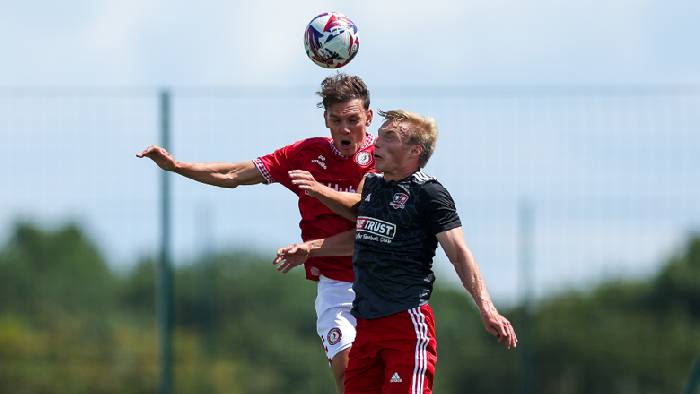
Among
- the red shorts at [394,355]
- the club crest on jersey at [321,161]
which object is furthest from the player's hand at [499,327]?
the club crest on jersey at [321,161]

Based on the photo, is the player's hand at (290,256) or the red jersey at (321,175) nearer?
the player's hand at (290,256)

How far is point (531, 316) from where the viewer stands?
14.5m

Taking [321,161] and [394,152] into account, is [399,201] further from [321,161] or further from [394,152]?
[321,161]

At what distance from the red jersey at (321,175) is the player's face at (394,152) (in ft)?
2.13

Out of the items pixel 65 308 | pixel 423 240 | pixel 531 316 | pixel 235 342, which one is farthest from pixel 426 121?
pixel 65 308

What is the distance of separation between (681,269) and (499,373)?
2046 millimetres

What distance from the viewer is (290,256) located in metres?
7.85

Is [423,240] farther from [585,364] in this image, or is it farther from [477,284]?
[585,364]

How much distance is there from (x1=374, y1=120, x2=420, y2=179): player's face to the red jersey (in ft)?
2.13

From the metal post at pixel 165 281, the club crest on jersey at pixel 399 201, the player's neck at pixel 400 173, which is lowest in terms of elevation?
the metal post at pixel 165 281

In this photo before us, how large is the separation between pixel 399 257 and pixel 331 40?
1471 mm

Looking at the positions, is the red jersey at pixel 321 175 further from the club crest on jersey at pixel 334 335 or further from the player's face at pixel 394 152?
the player's face at pixel 394 152

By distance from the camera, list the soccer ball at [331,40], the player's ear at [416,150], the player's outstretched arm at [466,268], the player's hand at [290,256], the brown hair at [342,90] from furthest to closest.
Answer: the soccer ball at [331,40] < the brown hair at [342,90] < the player's hand at [290,256] < the player's ear at [416,150] < the player's outstretched arm at [466,268]

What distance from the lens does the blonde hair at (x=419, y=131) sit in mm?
7703
